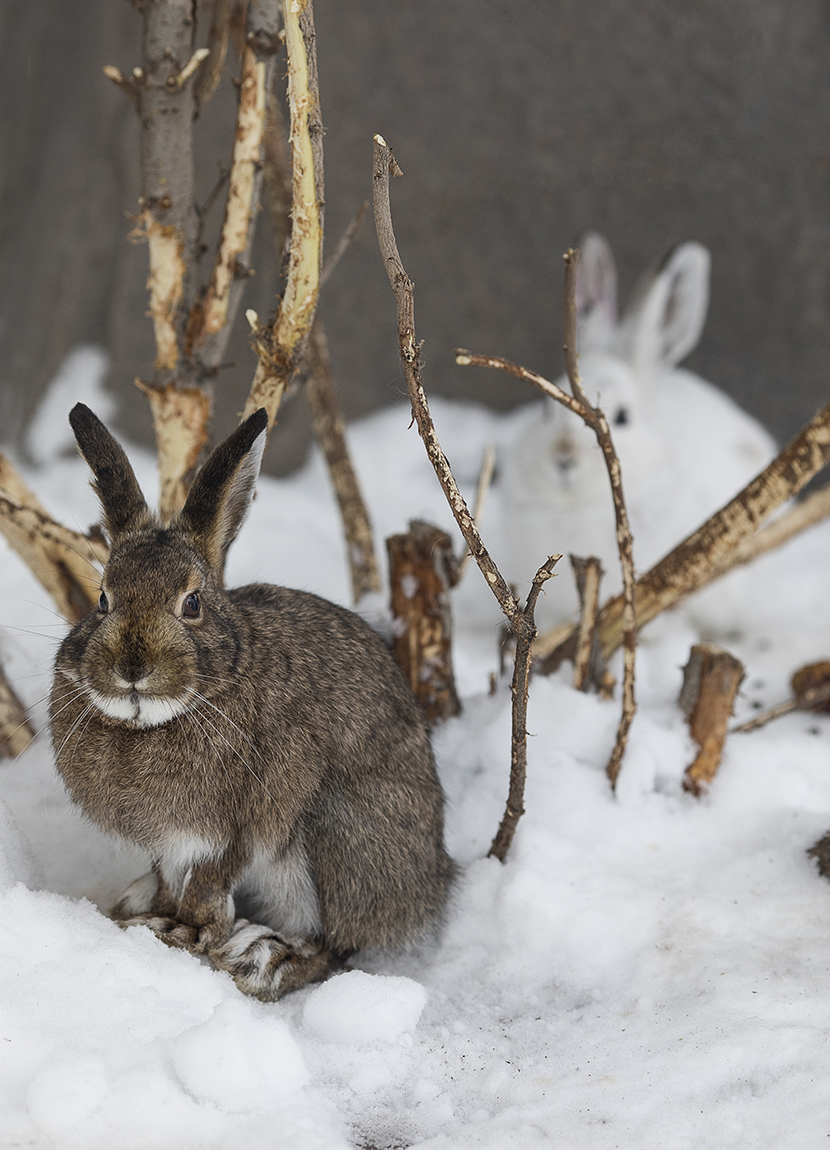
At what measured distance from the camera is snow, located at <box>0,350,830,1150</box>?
166cm

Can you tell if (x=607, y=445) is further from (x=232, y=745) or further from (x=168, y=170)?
(x=168, y=170)

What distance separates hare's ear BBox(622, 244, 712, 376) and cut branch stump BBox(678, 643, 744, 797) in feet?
6.19

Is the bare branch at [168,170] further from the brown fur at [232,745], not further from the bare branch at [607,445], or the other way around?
the bare branch at [607,445]

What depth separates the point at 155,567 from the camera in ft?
6.61

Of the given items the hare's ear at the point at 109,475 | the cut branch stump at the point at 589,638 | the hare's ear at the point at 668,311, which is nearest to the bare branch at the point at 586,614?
the cut branch stump at the point at 589,638

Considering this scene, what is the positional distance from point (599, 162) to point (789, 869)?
12.6 feet

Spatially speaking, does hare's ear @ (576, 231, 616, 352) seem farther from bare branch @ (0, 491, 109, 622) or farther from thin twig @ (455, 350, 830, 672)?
bare branch @ (0, 491, 109, 622)

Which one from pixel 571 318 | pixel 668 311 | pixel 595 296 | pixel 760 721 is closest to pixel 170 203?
pixel 571 318

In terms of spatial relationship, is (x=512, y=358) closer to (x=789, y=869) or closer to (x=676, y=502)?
(x=676, y=502)

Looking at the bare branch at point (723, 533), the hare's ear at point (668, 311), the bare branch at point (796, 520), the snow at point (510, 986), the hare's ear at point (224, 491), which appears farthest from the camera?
the hare's ear at point (668, 311)

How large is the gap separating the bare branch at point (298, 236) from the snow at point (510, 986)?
0.86 m

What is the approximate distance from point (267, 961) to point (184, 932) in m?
0.17

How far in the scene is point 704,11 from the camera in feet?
16.7

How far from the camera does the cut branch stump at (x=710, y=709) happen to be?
9.18 ft
